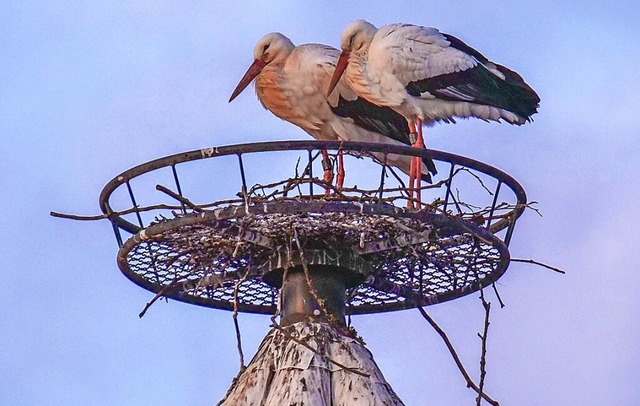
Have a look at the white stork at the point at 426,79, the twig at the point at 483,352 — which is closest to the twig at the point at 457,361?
the twig at the point at 483,352

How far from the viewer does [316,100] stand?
23.5 feet

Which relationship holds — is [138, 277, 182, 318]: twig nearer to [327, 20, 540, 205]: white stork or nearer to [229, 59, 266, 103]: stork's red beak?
[327, 20, 540, 205]: white stork

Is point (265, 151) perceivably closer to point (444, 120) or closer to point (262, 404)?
point (262, 404)

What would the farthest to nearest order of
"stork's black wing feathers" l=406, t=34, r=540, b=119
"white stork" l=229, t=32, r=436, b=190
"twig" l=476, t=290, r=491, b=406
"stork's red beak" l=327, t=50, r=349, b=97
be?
"white stork" l=229, t=32, r=436, b=190 → "stork's red beak" l=327, t=50, r=349, b=97 → "stork's black wing feathers" l=406, t=34, r=540, b=119 → "twig" l=476, t=290, r=491, b=406

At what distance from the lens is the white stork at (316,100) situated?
712 centimetres

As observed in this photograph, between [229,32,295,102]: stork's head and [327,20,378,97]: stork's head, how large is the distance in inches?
21.5

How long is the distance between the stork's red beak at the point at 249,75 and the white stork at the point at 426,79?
65 cm

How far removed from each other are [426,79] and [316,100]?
2.42ft

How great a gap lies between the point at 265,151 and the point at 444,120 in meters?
3.19

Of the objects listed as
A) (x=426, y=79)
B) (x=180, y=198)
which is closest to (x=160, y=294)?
(x=180, y=198)

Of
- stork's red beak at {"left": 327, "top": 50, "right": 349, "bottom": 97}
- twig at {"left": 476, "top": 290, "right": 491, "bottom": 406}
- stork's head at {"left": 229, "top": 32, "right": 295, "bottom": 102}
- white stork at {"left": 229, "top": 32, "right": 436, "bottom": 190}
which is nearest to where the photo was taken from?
twig at {"left": 476, "top": 290, "right": 491, "bottom": 406}

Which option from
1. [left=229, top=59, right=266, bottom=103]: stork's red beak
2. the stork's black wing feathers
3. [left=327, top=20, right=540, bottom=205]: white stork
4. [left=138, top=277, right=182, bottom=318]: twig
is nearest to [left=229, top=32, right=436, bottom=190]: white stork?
[left=229, top=59, right=266, bottom=103]: stork's red beak

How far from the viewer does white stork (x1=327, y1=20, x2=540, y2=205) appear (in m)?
6.56

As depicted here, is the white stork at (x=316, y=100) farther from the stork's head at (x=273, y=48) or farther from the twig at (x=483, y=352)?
the twig at (x=483, y=352)
